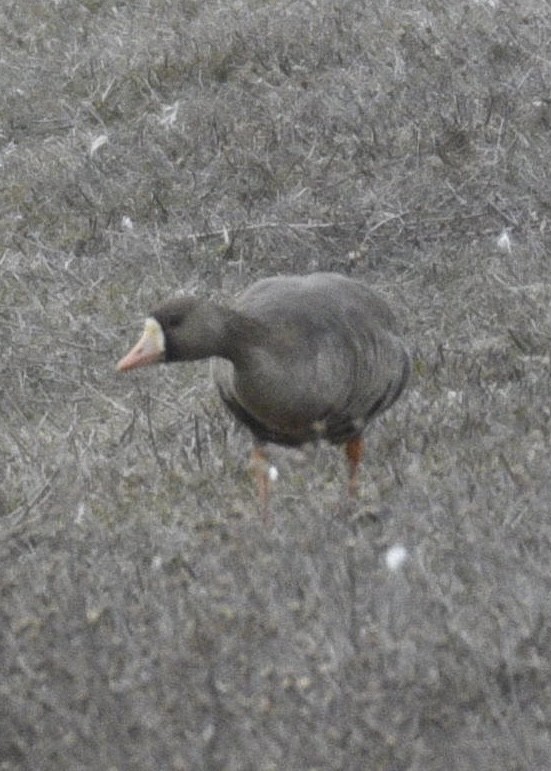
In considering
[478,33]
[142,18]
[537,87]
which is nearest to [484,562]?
[537,87]

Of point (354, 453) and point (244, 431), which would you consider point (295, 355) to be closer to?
point (354, 453)

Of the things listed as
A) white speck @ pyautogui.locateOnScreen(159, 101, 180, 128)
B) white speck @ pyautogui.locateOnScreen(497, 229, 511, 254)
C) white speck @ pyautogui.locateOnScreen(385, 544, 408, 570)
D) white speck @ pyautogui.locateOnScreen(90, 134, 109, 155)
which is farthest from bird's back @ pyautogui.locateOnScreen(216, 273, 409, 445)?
white speck @ pyautogui.locateOnScreen(159, 101, 180, 128)

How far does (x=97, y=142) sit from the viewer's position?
37.1ft

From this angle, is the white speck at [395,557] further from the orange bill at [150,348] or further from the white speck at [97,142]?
the white speck at [97,142]

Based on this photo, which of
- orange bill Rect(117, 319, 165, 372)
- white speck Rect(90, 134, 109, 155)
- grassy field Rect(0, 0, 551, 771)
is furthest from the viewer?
white speck Rect(90, 134, 109, 155)

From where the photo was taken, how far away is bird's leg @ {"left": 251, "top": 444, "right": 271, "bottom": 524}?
19.4 ft

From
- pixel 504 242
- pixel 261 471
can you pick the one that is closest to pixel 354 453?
pixel 261 471

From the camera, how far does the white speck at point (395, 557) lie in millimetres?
4609

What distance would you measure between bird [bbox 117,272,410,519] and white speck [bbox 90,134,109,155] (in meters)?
5.20

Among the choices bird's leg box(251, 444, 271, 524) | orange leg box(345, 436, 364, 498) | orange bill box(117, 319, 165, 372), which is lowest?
orange leg box(345, 436, 364, 498)

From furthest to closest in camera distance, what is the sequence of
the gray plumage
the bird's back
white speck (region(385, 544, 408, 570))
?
the bird's back
the gray plumage
white speck (region(385, 544, 408, 570))

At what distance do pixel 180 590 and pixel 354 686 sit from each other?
32.2 inches

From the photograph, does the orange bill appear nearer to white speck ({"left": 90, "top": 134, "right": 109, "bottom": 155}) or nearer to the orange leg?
the orange leg

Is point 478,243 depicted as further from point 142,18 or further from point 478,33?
point 142,18
